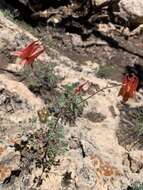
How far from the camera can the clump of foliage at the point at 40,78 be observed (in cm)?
723

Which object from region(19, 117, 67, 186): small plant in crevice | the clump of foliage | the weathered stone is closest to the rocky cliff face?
region(19, 117, 67, 186): small plant in crevice

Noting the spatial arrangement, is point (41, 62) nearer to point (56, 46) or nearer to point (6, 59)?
point (6, 59)

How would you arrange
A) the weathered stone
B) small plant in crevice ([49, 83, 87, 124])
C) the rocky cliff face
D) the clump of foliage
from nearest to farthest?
the rocky cliff face < small plant in crevice ([49, 83, 87, 124]) < the clump of foliage < the weathered stone

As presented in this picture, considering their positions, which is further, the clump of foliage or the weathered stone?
the weathered stone

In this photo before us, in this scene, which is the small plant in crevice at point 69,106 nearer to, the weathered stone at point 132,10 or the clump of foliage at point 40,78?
the clump of foliage at point 40,78

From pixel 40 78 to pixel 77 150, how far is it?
1560mm

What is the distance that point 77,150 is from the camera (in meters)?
6.33

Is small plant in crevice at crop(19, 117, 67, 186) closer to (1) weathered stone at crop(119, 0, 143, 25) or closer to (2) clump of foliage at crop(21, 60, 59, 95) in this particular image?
(2) clump of foliage at crop(21, 60, 59, 95)

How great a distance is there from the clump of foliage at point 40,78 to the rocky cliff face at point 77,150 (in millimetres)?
165

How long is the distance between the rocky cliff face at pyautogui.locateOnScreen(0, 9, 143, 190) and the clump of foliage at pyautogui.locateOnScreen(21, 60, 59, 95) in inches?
6.5

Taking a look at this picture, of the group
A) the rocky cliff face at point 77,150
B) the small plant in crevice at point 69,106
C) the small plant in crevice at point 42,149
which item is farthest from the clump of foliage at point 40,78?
the small plant in crevice at point 42,149

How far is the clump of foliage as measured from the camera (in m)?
7.23

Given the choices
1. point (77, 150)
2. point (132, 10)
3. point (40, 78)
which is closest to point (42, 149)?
point (77, 150)

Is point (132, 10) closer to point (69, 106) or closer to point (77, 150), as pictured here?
point (69, 106)
